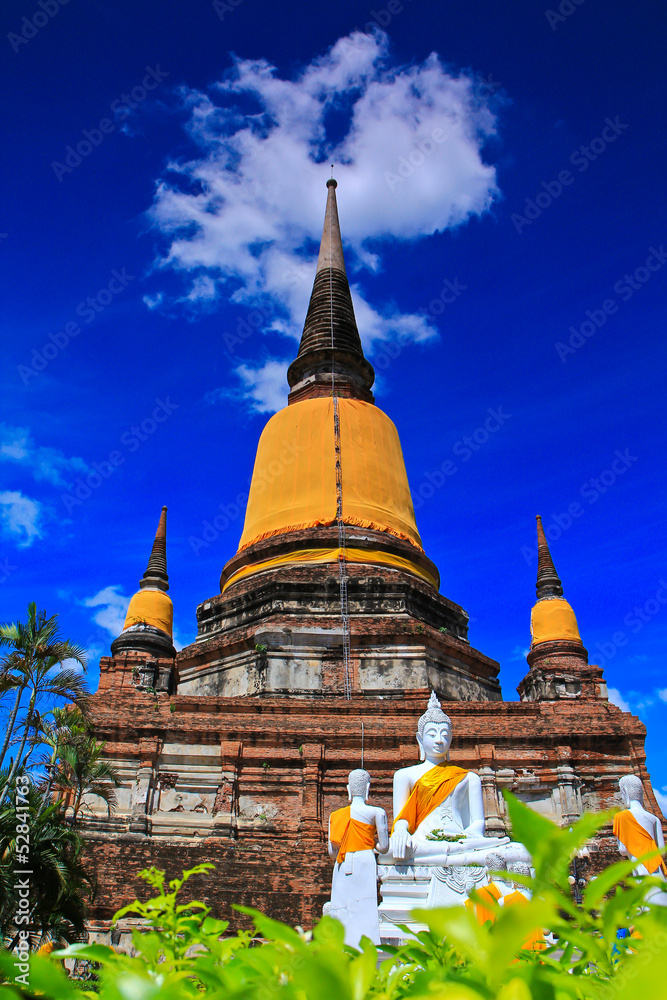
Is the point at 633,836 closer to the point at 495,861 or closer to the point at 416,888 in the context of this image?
the point at 495,861

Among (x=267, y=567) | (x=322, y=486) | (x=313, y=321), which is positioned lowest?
(x=267, y=567)

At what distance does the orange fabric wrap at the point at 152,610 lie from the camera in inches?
938

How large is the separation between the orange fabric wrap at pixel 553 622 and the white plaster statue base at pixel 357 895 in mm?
17877

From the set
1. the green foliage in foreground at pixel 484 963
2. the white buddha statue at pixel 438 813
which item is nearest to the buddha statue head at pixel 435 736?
the white buddha statue at pixel 438 813

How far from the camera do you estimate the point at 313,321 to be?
26.5 metres

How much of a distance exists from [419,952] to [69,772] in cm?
1160

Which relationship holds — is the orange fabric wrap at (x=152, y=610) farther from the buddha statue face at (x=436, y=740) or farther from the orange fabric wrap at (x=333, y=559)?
the buddha statue face at (x=436, y=740)

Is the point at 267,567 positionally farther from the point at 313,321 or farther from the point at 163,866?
the point at 313,321

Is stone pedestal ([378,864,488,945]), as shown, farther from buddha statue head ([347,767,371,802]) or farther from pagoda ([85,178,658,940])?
pagoda ([85,178,658,940])

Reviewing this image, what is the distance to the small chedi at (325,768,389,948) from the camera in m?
7.16

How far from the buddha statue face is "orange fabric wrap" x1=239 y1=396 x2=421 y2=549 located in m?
11.5

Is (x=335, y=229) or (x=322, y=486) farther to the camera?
(x=335, y=229)

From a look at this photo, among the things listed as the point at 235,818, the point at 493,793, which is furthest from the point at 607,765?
the point at 235,818

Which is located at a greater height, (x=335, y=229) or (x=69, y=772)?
(x=335, y=229)
